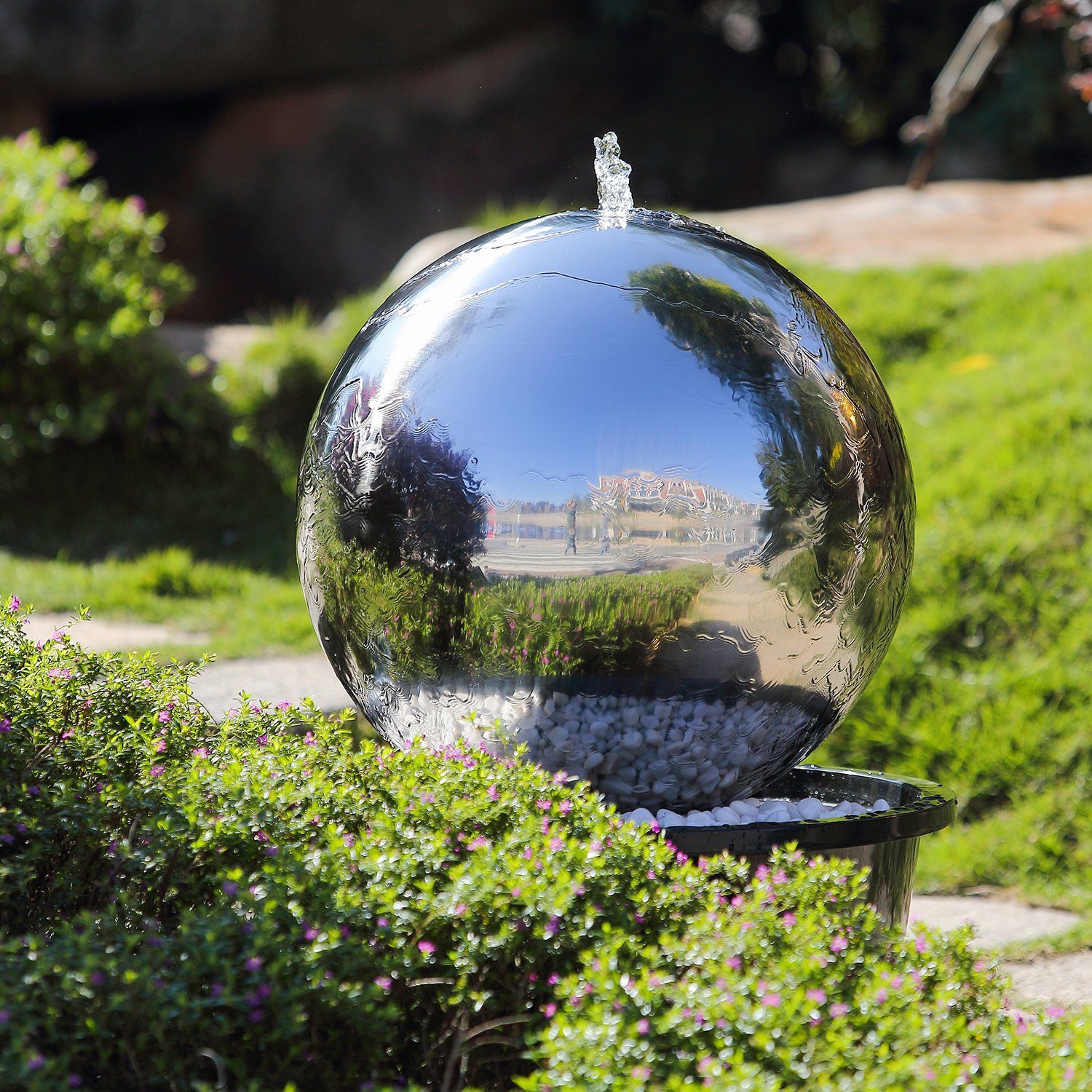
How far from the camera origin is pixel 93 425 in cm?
786

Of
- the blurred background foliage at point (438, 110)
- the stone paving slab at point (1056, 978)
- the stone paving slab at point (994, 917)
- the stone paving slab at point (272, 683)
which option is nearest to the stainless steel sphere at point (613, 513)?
the stone paving slab at point (1056, 978)

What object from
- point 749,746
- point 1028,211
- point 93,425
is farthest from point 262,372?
point 749,746

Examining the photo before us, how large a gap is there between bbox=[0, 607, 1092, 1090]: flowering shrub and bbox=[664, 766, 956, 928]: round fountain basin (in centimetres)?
9

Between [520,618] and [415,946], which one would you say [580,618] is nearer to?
[520,618]

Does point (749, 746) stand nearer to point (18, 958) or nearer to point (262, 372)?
point (18, 958)

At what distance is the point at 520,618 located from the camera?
277 centimetres

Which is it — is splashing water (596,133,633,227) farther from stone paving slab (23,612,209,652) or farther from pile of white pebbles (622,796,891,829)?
stone paving slab (23,612,209,652)

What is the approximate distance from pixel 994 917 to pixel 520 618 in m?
2.52

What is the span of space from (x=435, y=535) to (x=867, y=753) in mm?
3104

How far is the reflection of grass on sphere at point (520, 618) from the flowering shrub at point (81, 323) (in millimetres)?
5573

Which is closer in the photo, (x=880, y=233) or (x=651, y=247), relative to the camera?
(x=651, y=247)

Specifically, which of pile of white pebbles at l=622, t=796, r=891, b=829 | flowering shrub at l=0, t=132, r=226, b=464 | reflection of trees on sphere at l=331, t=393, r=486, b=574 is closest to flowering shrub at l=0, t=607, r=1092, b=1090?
pile of white pebbles at l=622, t=796, r=891, b=829

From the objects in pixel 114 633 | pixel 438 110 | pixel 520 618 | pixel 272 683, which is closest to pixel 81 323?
pixel 114 633

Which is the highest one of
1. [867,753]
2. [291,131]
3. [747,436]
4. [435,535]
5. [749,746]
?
[291,131]
